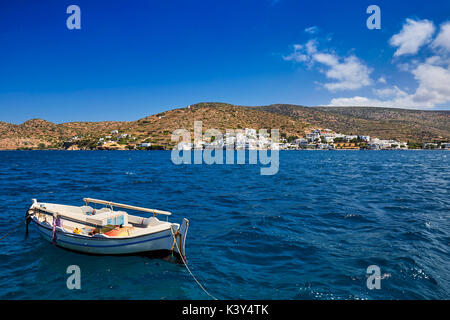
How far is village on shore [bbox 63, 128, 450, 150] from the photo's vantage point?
15532cm

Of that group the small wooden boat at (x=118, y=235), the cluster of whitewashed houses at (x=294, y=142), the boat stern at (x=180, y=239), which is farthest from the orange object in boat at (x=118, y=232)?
the cluster of whitewashed houses at (x=294, y=142)

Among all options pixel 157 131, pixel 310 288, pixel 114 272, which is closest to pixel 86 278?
pixel 114 272

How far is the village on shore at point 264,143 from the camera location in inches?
6115

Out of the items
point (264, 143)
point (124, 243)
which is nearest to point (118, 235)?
point (124, 243)

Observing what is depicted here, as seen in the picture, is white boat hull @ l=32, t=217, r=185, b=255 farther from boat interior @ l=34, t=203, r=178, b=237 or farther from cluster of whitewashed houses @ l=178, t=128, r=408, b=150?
cluster of whitewashed houses @ l=178, t=128, r=408, b=150

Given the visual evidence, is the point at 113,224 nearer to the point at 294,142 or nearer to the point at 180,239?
the point at 180,239

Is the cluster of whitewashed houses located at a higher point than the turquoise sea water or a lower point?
higher

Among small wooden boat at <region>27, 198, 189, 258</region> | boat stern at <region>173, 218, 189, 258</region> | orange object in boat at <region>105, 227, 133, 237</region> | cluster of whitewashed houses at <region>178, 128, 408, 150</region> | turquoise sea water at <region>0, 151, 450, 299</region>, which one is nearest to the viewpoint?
turquoise sea water at <region>0, 151, 450, 299</region>

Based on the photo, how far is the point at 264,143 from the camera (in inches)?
6590

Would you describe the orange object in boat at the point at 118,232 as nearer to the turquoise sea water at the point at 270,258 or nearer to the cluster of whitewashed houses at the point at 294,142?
the turquoise sea water at the point at 270,258

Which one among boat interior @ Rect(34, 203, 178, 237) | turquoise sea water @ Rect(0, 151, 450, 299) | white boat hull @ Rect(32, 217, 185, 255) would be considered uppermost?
boat interior @ Rect(34, 203, 178, 237)

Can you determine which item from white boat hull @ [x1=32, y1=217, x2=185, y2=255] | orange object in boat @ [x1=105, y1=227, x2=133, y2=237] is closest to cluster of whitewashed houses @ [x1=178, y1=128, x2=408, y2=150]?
orange object in boat @ [x1=105, y1=227, x2=133, y2=237]

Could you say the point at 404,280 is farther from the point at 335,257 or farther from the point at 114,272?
the point at 114,272

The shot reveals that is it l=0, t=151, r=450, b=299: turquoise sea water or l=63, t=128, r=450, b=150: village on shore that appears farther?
l=63, t=128, r=450, b=150: village on shore
